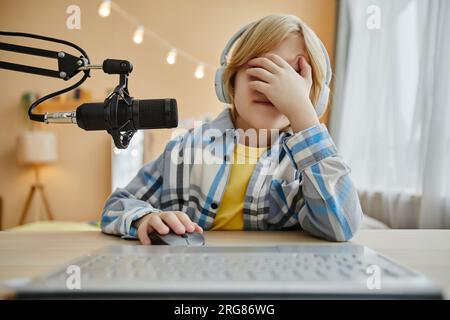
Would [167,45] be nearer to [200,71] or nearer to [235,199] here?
[200,71]

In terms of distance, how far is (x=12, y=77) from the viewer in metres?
3.07

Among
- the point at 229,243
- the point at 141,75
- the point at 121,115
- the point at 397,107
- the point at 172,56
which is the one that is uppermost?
the point at 172,56

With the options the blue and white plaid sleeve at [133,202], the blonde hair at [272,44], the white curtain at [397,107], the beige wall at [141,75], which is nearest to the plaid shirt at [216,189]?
→ the blue and white plaid sleeve at [133,202]

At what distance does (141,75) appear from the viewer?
245 cm

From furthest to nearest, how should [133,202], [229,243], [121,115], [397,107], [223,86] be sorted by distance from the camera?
[397,107] < [223,86] < [133,202] < [229,243] < [121,115]

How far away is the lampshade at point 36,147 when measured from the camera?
274 cm

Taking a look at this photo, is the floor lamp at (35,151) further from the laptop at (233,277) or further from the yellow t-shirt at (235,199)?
the laptop at (233,277)

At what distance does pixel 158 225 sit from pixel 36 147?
2504mm

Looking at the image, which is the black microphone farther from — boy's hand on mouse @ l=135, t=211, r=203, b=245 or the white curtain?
the white curtain

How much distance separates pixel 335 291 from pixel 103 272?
0.20 metres

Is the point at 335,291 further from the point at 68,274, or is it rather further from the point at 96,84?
the point at 96,84

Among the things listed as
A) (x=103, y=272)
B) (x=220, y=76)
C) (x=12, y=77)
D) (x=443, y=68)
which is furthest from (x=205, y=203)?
(x=12, y=77)

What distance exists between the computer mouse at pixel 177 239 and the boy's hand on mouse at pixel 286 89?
23 cm

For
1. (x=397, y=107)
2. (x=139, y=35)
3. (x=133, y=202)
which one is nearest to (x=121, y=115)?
(x=133, y=202)
